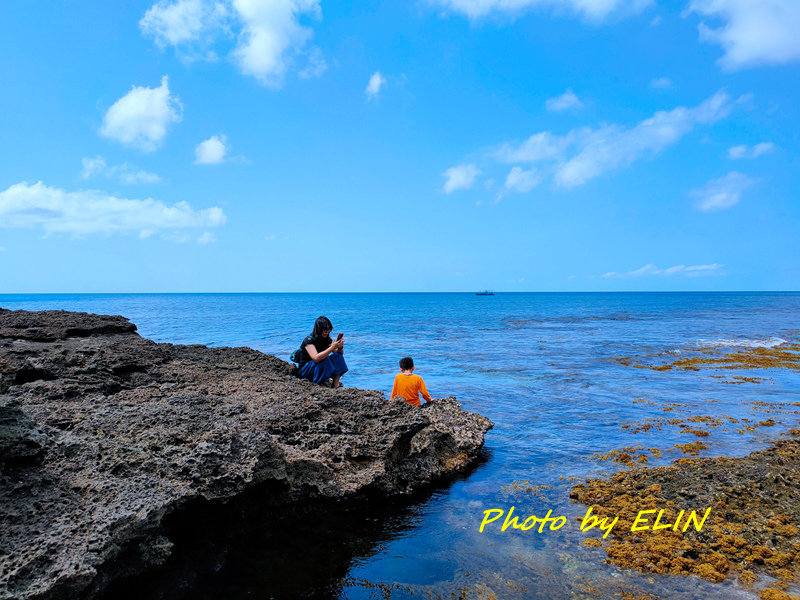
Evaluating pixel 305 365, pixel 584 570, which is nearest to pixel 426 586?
pixel 584 570

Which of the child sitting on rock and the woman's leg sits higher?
the woman's leg

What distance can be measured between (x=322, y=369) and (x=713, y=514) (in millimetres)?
5882

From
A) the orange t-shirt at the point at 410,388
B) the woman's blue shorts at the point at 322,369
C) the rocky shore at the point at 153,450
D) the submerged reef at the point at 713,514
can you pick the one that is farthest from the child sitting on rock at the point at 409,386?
the submerged reef at the point at 713,514

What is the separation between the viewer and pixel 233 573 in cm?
445

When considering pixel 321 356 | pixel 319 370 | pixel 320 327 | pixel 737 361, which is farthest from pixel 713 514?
pixel 737 361

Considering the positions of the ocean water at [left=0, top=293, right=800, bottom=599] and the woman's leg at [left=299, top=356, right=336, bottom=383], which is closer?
the ocean water at [left=0, top=293, right=800, bottom=599]

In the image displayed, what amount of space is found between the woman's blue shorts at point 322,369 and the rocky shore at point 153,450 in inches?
27.0

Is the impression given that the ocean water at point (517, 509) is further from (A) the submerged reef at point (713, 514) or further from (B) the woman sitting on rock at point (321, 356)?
(B) the woman sitting on rock at point (321, 356)

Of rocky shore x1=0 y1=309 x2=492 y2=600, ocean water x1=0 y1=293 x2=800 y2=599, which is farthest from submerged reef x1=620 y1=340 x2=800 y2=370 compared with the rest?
rocky shore x1=0 y1=309 x2=492 y2=600

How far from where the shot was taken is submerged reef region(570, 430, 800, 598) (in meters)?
4.56

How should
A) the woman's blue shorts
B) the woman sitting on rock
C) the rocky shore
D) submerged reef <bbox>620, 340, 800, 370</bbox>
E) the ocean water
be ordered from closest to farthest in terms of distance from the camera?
the rocky shore < the ocean water < the woman sitting on rock < the woman's blue shorts < submerged reef <bbox>620, 340, 800, 370</bbox>

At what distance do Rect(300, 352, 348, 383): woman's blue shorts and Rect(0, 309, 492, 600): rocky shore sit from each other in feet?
2.25

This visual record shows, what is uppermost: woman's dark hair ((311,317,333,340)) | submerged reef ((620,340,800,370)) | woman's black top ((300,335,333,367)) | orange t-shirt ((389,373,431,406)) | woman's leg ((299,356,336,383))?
woman's dark hair ((311,317,333,340))

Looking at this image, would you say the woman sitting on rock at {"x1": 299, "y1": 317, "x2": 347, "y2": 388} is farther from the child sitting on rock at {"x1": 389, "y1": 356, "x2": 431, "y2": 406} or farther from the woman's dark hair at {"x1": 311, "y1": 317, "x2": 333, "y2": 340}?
the child sitting on rock at {"x1": 389, "y1": 356, "x2": 431, "y2": 406}
